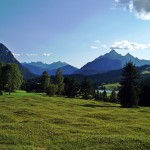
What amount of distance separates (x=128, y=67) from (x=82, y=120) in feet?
199

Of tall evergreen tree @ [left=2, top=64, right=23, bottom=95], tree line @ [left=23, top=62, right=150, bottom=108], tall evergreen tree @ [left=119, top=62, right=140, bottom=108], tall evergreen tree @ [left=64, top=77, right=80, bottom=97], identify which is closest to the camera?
tall evergreen tree @ [left=119, top=62, right=140, bottom=108]

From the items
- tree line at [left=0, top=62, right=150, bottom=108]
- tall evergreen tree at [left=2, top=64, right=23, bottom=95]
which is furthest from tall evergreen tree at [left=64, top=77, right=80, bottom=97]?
tall evergreen tree at [left=2, top=64, right=23, bottom=95]

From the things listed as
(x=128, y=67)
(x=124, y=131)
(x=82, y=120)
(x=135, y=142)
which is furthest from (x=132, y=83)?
(x=135, y=142)

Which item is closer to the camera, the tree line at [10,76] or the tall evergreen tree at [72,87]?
the tree line at [10,76]

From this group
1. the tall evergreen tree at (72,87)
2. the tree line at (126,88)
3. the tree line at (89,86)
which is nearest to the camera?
the tree line at (126,88)

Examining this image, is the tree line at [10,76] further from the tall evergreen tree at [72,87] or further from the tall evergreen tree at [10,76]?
the tall evergreen tree at [72,87]

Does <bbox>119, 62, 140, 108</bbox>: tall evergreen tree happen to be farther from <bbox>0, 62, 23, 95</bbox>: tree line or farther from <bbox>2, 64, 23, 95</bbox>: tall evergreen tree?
<bbox>0, 62, 23, 95</bbox>: tree line

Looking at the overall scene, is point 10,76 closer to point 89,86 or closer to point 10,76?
point 10,76

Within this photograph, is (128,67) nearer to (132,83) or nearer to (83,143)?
(132,83)

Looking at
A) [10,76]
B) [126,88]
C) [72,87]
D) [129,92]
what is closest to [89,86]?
[72,87]

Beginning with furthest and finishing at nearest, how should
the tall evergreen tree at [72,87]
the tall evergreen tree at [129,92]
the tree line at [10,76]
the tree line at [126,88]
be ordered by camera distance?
the tall evergreen tree at [72,87] → the tree line at [10,76] → the tree line at [126,88] → the tall evergreen tree at [129,92]

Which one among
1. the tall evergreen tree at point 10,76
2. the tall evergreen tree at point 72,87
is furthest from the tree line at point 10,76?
the tall evergreen tree at point 72,87

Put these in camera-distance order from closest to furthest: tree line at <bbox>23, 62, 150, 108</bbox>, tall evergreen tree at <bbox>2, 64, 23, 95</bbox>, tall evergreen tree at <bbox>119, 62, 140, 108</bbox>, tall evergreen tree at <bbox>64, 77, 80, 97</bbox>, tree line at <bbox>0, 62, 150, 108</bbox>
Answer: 1. tall evergreen tree at <bbox>119, 62, 140, 108</bbox>
2. tree line at <bbox>23, 62, 150, 108</bbox>
3. tree line at <bbox>0, 62, 150, 108</bbox>
4. tall evergreen tree at <bbox>2, 64, 23, 95</bbox>
5. tall evergreen tree at <bbox>64, 77, 80, 97</bbox>

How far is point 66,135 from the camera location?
42781 millimetres
